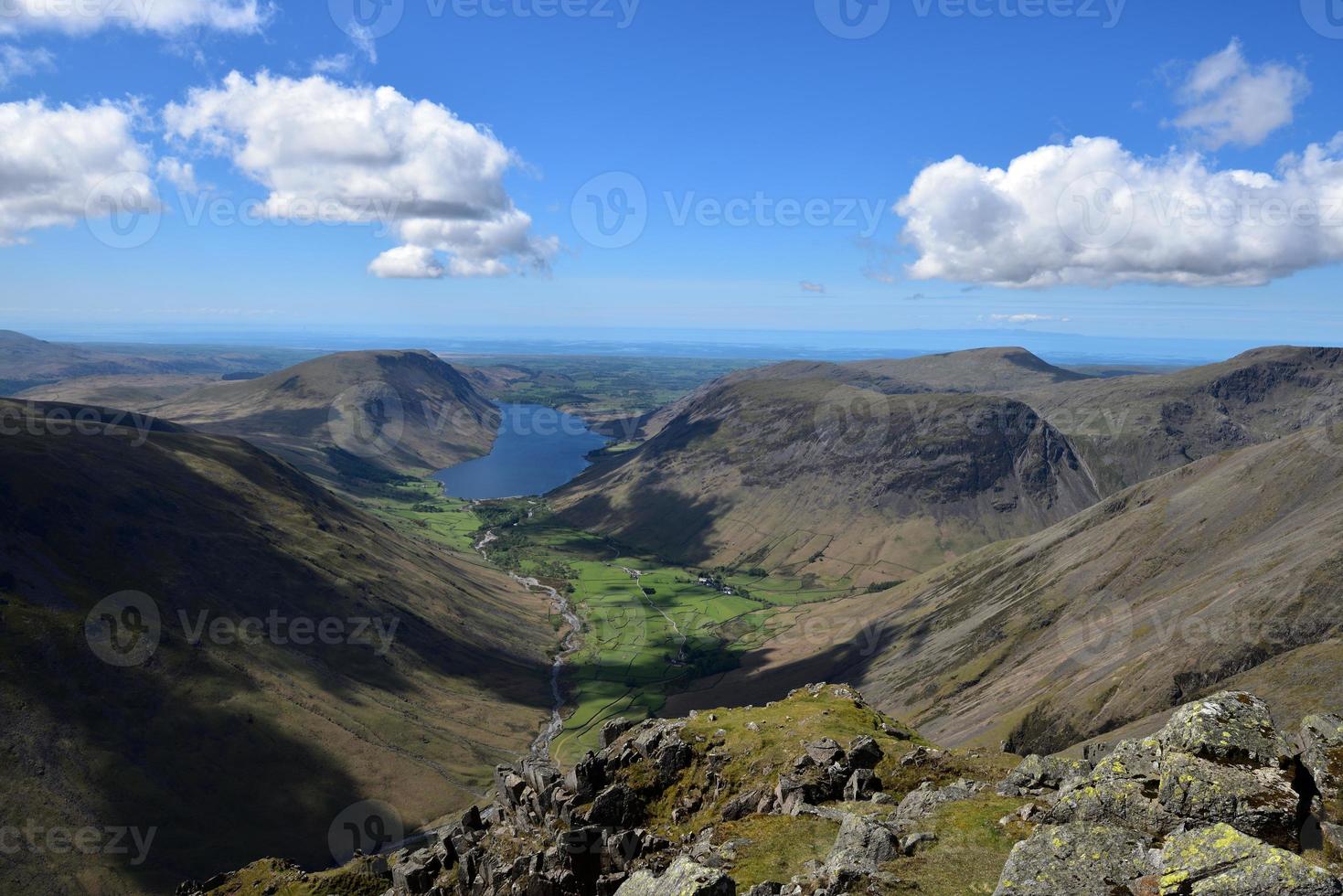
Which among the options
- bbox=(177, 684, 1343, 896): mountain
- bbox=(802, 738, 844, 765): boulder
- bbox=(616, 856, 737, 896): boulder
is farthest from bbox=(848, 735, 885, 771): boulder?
bbox=(616, 856, 737, 896): boulder

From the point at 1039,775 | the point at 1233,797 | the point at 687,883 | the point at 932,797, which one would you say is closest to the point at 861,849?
the point at 687,883

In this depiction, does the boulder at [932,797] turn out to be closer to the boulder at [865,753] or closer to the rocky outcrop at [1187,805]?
the boulder at [865,753]

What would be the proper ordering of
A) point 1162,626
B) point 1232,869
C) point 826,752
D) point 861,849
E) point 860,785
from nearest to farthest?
point 1232,869, point 861,849, point 860,785, point 826,752, point 1162,626

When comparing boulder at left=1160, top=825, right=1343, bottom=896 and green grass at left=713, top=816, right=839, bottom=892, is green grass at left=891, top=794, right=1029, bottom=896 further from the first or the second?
boulder at left=1160, top=825, right=1343, bottom=896

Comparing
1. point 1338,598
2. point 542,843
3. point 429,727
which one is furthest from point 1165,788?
point 429,727

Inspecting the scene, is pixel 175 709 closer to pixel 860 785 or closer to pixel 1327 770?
pixel 860 785

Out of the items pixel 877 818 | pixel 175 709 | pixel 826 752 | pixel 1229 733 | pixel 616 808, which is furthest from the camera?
pixel 175 709

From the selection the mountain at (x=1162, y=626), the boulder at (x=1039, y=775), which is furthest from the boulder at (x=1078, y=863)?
the mountain at (x=1162, y=626)
